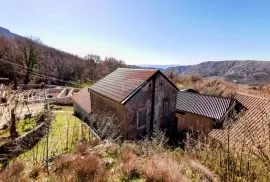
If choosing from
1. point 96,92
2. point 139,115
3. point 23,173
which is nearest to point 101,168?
point 23,173

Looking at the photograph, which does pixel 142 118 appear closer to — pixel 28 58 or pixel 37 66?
pixel 28 58

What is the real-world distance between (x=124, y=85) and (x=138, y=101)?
7.01 feet

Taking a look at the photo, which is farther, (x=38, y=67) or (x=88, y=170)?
(x=38, y=67)

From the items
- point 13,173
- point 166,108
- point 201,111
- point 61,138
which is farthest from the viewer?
point 201,111

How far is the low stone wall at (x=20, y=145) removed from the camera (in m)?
10.4

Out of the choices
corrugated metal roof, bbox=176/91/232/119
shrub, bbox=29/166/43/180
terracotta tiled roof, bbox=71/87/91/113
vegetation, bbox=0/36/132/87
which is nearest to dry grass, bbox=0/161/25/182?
shrub, bbox=29/166/43/180

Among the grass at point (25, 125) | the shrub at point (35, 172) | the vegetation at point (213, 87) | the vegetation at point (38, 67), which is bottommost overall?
the grass at point (25, 125)

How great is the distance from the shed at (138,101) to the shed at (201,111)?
2.90m

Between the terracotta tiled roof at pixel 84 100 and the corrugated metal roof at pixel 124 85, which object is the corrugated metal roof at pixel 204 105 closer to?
the corrugated metal roof at pixel 124 85

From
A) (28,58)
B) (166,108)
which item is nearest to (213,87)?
(166,108)

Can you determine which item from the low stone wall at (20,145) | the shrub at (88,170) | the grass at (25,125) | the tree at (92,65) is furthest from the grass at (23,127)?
the tree at (92,65)

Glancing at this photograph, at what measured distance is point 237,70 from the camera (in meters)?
106

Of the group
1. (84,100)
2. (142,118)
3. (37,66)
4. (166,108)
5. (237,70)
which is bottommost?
(142,118)

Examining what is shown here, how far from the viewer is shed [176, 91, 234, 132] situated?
17.5 metres
